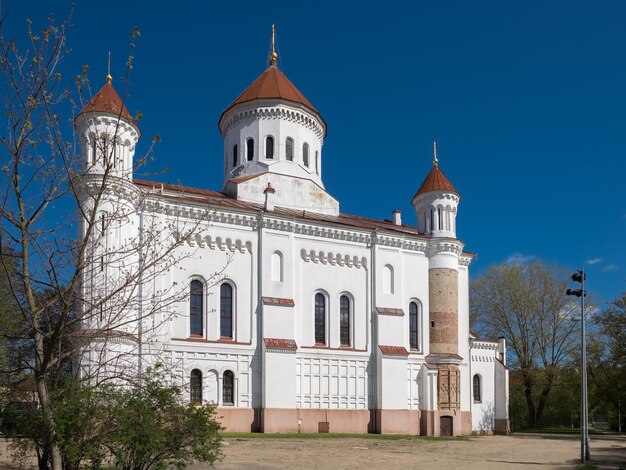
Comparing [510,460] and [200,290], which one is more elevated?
[200,290]

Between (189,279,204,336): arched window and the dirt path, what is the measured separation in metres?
6.88

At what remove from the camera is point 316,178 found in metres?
47.3

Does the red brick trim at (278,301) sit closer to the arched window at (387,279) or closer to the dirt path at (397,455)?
the arched window at (387,279)

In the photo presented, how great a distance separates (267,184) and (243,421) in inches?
556

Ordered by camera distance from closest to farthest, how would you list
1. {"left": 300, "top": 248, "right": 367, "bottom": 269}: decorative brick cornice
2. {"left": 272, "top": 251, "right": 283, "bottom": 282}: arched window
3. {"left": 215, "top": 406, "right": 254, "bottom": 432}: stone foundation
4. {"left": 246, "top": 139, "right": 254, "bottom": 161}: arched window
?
{"left": 215, "top": 406, "right": 254, "bottom": 432}: stone foundation
{"left": 272, "top": 251, "right": 283, "bottom": 282}: arched window
{"left": 300, "top": 248, "right": 367, "bottom": 269}: decorative brick cornice
{"left": 246, "top": 139, "right": 254, "bottom": 161}: arched window

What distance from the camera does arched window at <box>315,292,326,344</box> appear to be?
41000 millimetres

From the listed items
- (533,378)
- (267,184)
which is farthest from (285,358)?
(533,378)

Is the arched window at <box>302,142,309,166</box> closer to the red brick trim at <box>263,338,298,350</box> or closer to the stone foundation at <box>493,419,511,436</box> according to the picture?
the red brick trim at <box>263,338,298,350</box>

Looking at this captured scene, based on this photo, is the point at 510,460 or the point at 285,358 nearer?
the point at 510,460

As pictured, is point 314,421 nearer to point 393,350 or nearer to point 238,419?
point 238,419

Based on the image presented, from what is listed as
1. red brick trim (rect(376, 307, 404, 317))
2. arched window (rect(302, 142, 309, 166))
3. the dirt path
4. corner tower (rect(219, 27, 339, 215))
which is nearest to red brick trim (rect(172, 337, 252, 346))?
the dirt path

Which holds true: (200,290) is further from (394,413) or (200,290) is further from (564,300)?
(564,300)

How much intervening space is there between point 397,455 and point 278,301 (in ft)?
41.4

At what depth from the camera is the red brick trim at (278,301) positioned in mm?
38569
